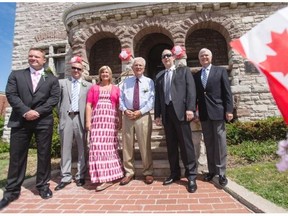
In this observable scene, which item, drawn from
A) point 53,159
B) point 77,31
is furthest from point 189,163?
point 77,31

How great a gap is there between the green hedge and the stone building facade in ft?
6.02

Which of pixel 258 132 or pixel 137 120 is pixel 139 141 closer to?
pixel 137 120

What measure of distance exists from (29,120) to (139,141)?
167cm

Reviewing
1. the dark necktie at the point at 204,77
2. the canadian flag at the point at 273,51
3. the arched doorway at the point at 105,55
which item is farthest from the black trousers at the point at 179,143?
the arched doorway at the point at 105,55

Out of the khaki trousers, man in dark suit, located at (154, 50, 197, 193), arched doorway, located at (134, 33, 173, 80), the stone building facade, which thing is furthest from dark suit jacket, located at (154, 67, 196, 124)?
arched doorway, located at (134, 33, 173, 80)

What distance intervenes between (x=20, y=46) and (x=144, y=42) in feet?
22.7

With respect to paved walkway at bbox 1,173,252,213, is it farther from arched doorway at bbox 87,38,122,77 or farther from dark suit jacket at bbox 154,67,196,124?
arched doorway at bbox 87,38,122,77

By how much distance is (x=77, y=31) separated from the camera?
10820 mm

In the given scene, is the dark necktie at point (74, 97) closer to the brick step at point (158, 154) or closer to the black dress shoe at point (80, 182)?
the black dress shoe at point (80, 182)

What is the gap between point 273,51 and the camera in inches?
61.7

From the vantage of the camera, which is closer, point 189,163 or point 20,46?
point 189,163

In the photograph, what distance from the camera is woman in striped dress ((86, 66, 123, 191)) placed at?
167 inches

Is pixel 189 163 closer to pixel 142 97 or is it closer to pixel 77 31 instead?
pixel 142 97

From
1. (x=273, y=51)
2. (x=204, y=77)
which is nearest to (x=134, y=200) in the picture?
(x=204, y=77)
